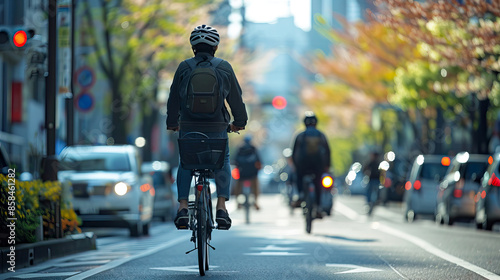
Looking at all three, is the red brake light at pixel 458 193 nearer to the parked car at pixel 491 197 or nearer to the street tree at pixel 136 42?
the parked car at pixel 491 197

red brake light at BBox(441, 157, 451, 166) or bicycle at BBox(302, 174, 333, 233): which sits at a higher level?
red brake light at BBox(441, 157, 451, 166)

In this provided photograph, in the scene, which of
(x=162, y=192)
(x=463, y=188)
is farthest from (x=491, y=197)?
(x=162, y=192)

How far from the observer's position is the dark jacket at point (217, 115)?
9.77 meters

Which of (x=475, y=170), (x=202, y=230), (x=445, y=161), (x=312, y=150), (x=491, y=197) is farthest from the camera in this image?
(x=445, y=161)

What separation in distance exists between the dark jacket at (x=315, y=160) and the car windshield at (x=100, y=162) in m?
3.15

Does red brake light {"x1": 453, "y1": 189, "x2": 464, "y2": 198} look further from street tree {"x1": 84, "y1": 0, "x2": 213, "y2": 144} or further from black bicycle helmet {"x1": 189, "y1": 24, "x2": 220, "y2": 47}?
black bicycle helmet {"x1": 189, "y1": 24, "x2": 220, "y2": 47}

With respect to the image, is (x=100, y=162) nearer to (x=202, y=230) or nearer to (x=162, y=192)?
(x=162, y=192)

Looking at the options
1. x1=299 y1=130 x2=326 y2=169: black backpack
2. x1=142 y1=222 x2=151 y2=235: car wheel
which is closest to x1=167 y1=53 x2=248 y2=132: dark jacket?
x1=299 y1=130 x2=326 y2=169: black backpack

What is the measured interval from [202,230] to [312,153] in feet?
27.6

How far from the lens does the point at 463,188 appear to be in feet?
77.0

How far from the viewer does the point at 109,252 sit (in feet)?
47.3

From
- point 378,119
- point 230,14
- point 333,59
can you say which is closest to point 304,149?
point 333,59

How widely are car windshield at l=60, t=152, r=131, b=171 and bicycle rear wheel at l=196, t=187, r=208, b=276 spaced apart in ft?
32.2

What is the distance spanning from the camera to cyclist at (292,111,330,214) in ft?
58.3
